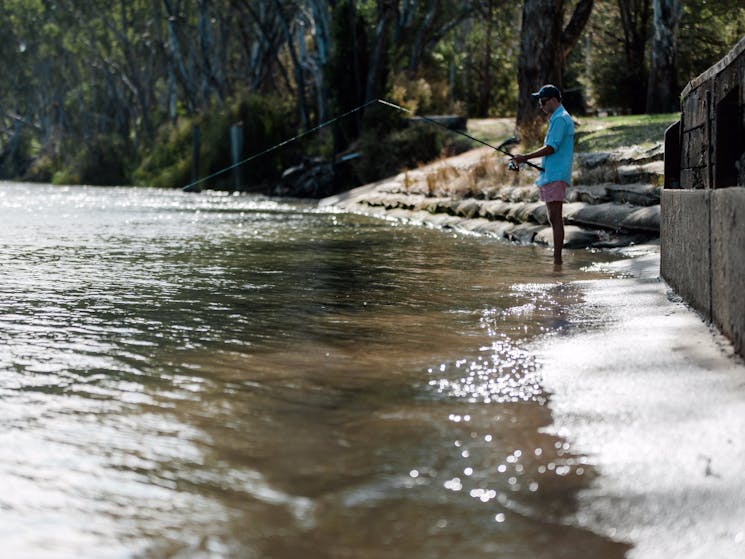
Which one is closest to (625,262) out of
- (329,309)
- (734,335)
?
(329,309)

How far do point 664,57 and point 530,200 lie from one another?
1210cm

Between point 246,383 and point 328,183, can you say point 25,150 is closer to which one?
point 328,183

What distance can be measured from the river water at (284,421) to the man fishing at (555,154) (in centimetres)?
167

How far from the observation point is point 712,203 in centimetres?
549

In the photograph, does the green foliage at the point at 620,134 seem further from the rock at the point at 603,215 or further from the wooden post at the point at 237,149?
the wooden post at the point at 237,149

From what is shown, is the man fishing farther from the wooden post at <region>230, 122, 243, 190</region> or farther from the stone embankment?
the wooden post at <region>230, 122, 243, 190</region>

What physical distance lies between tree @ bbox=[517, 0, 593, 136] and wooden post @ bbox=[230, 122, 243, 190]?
57.7 feet

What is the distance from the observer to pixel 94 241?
13.6 meters

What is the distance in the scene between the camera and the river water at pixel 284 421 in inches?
113

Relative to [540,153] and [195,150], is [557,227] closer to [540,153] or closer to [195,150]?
[540,153]

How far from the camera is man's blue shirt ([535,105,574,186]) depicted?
9789mm

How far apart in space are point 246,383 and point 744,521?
2386mm

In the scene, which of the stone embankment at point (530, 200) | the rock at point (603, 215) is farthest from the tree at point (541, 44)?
the rock at point (603, 215)

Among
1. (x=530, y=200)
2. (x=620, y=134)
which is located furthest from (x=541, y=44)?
(x=530, y=200)
